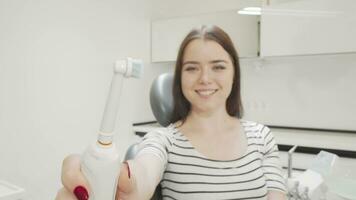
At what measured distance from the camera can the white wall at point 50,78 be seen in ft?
A: 7.11

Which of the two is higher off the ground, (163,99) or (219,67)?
(219,67)

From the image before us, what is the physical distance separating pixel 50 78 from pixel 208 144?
1.89 metres

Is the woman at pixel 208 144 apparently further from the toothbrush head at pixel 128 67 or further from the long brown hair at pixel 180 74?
the toothbrush head at pixel 128 67

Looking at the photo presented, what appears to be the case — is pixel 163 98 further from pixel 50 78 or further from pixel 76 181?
pixel 50 78

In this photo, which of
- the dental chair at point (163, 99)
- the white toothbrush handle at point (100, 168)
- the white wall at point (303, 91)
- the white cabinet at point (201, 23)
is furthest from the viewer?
the white cabinet at point (201, 23)

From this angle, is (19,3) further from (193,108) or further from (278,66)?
(278,66)

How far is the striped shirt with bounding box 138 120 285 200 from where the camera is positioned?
0.80 metres

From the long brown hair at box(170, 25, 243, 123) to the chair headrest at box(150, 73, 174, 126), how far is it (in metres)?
0.06

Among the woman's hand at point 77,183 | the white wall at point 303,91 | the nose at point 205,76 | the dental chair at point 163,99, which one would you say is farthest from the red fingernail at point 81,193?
the white wall at point 303,91

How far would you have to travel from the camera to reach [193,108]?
93cm

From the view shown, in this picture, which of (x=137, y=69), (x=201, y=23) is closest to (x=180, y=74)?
(x=137, y=69)

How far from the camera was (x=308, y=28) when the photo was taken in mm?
2369

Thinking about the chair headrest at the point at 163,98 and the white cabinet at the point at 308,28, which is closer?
the chair headrest at the point at 163,98

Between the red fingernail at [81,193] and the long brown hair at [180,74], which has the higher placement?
the long brown hair at [180,74]
